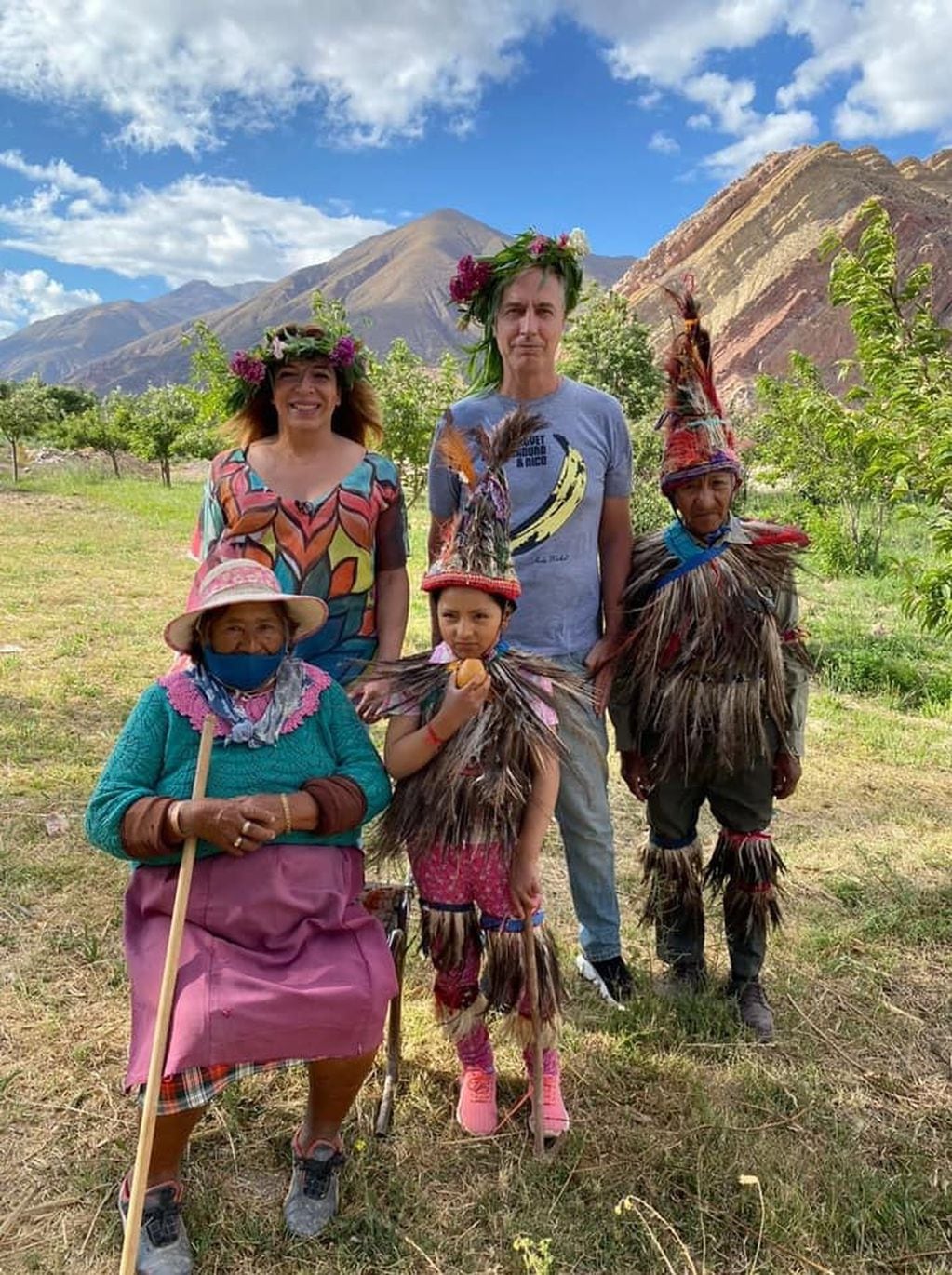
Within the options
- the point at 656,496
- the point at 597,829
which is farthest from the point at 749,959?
the point at 656,496

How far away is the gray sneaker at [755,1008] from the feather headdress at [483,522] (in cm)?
186

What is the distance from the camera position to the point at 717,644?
2.78 m

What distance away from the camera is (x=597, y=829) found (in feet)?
9.54

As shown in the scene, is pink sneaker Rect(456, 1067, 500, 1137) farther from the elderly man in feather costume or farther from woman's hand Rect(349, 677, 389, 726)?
woman's hand Rect(349, 677, 389, 726)

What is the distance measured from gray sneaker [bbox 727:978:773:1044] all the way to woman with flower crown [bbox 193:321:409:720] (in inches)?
70.7

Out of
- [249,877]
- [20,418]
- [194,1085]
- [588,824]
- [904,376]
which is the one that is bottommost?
[194,1085]

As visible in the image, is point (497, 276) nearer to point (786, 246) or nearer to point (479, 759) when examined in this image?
point (479, 759)

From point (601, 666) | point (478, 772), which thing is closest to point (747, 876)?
point (601, 666)

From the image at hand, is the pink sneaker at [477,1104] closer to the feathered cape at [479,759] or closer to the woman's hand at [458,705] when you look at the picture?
the feathered cape at [479,759]

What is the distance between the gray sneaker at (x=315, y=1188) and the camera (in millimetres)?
2207

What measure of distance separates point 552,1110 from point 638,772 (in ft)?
3.66

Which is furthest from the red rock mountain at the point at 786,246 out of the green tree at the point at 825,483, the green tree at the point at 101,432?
the green tree at the point at 825,483

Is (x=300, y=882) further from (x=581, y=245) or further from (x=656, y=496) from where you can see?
(x=656, y=496)

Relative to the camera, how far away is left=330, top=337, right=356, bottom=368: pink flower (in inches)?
103
